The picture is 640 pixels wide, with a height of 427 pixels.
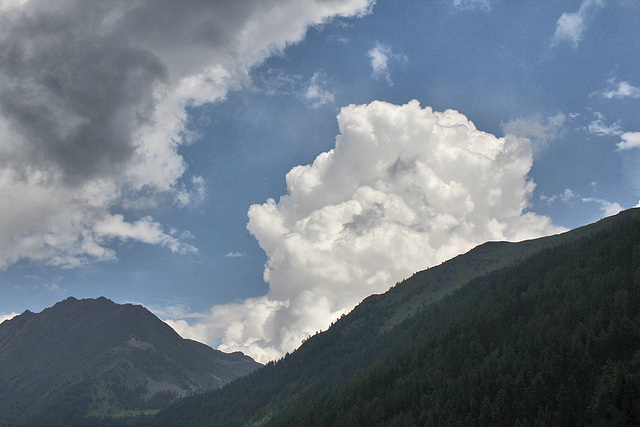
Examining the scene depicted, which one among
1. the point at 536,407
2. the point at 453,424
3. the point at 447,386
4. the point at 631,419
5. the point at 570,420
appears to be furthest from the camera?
the point at 447,386

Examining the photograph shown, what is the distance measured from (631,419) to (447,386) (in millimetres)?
76518

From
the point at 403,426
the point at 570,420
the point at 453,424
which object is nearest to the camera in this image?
the point at 570,420

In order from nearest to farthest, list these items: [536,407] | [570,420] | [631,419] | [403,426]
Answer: [631,419] → [570,420] → [536,407] → [403,426]

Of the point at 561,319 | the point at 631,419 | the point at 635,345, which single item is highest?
the point at 561,319

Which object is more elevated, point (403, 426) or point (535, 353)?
point (535, 353)

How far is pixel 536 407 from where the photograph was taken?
159 m

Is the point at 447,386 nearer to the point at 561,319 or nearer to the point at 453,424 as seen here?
the point at 453,424

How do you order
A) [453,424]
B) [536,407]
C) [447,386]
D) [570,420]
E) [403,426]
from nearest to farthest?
1. [570,420]
2. [536,407]
3. [453,424]
4. [403,426]
5. [447,386]

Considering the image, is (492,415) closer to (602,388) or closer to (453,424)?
(453,424)

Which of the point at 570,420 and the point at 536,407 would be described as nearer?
the point at 570,420

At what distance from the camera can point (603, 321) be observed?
183500 mm

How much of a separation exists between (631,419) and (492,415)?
4515cm

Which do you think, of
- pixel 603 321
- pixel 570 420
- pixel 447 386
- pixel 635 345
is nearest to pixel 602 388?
pixel 570 420

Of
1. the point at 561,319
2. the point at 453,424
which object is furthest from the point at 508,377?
the point at 561,319
